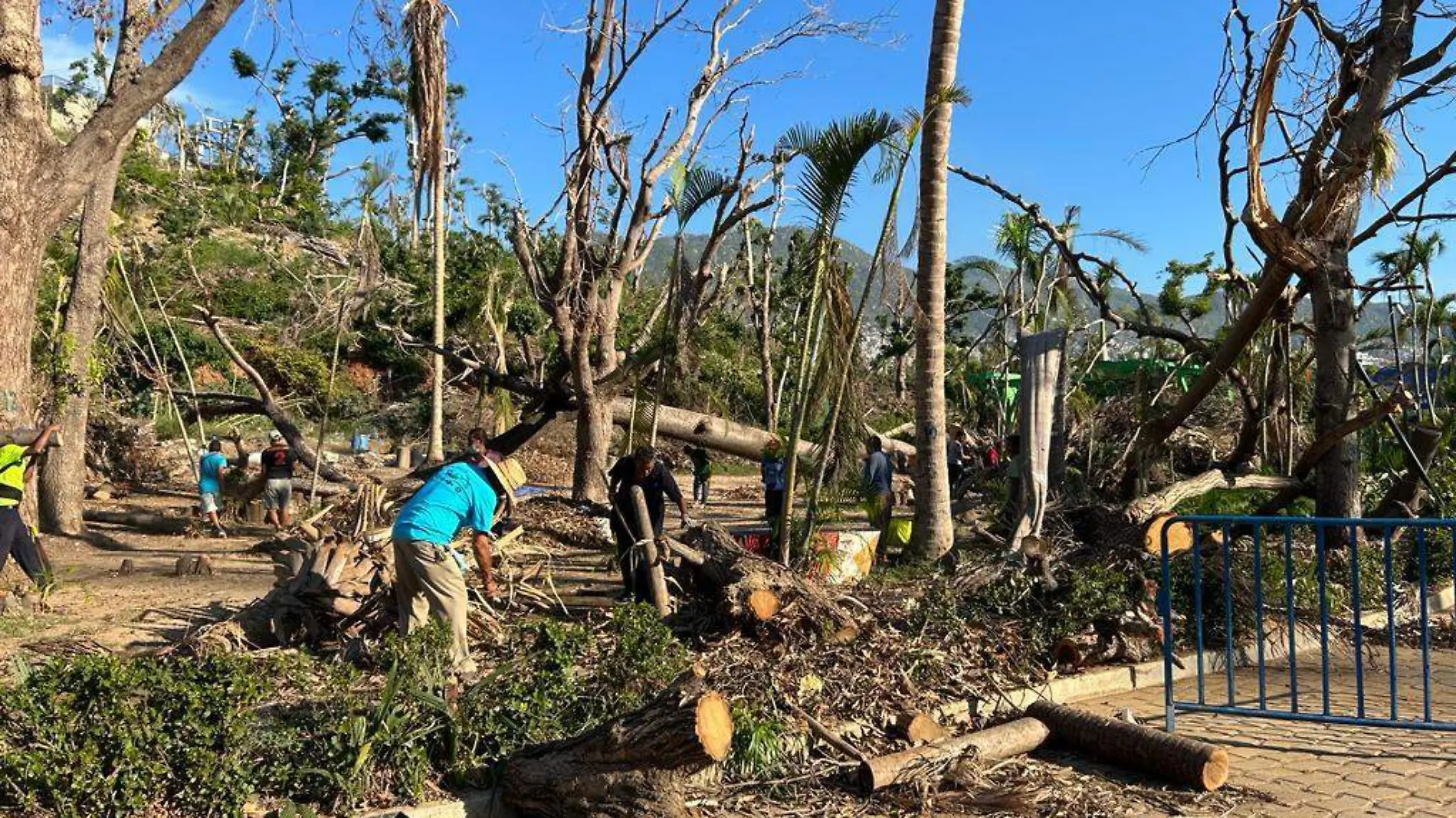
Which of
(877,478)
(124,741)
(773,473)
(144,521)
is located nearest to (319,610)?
(124,741)

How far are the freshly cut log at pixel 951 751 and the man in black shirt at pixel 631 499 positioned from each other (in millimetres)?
2642

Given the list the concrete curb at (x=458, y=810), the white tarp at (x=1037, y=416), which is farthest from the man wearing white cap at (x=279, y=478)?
the concrete curb at (x=458, y=810)

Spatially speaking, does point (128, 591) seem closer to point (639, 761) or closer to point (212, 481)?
point (212, 481)

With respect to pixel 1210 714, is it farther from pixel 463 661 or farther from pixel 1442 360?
pixel 1442 360

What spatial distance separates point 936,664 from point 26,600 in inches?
276

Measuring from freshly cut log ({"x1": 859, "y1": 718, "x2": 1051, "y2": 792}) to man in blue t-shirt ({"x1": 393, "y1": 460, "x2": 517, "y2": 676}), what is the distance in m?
2.40

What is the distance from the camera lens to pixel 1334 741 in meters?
5.89

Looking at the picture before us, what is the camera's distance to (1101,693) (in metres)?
6.82

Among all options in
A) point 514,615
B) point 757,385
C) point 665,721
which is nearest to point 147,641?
point 514,615

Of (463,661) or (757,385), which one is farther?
(757,385)

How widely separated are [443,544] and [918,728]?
2836 mm

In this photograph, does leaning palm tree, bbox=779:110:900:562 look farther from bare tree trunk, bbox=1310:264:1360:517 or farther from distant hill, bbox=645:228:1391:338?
bare tree trunk, bbox=1310:264:1360:517

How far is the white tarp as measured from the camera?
825 centimetres

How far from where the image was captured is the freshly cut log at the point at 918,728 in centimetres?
549
